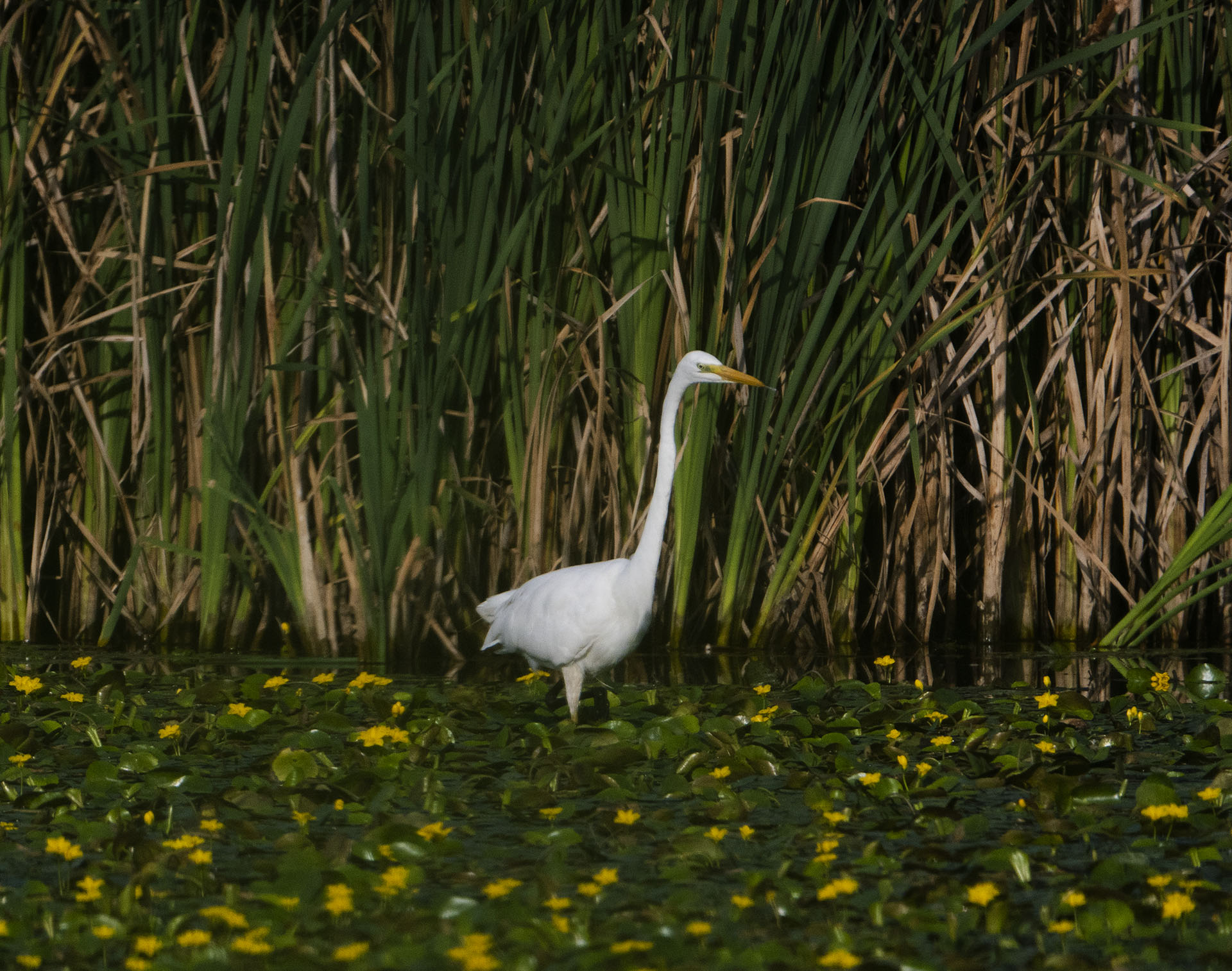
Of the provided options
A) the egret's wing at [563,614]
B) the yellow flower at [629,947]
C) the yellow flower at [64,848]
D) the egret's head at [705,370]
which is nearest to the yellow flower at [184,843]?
the yellow flower at [64,848]

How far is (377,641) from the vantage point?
18.0ft

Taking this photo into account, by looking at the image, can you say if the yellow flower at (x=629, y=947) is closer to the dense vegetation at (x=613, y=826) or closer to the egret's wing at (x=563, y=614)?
the dense vegetation at (x=613, y=826)

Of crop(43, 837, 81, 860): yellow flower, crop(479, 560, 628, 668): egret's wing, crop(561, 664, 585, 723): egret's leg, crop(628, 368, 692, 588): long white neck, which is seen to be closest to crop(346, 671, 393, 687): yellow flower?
crop(479, 560, 628, 668): egret's wing

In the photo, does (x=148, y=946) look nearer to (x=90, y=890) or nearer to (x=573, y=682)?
(x=90, y=890)

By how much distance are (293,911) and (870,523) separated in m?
4.13

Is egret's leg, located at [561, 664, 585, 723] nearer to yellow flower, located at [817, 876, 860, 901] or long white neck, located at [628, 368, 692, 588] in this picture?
long white neck, located at [628, 368, 692, 588]

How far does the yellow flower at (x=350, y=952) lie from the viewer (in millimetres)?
2416

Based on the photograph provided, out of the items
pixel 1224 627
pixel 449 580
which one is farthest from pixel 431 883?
pixel 1224 627

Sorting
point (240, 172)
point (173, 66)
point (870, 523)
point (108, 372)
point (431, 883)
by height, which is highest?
point (173, 66)

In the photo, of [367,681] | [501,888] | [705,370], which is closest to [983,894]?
[501,888]

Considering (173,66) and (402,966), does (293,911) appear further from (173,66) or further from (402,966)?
(173,66)

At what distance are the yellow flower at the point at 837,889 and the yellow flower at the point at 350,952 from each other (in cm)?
84

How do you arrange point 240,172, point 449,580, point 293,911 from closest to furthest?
point 293,911
point 240,172
point 449,580

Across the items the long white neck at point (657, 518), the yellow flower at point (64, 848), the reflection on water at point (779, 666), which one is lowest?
the reflection on water at point (779, 666)
